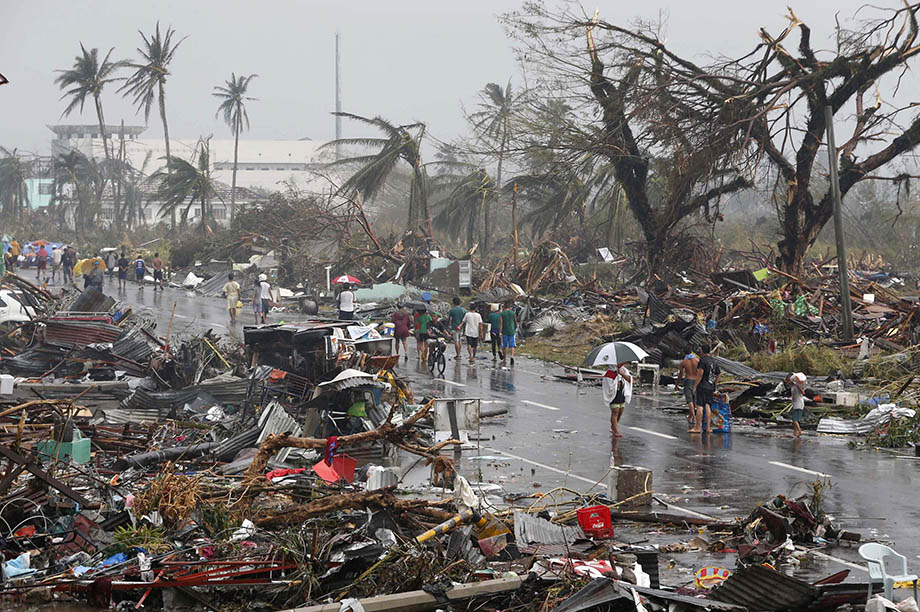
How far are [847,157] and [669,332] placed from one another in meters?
10.0

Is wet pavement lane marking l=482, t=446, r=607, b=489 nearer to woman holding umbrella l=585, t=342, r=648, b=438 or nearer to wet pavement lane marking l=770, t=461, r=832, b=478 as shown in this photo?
woman holding umbrella l=585, t=342, r=648, b=438

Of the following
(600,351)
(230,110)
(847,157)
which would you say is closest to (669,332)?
(600,351)

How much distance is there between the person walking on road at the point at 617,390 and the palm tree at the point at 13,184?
268 ft

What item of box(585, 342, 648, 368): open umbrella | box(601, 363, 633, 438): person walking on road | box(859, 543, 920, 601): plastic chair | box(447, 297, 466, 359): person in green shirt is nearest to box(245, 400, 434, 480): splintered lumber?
box(859, 543, 920, 601): plastic chair

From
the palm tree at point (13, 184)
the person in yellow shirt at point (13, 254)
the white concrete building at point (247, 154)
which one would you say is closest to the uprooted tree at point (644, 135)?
the person in yellow shirt at point (13, 254)

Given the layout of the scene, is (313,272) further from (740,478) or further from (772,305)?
(740,478)

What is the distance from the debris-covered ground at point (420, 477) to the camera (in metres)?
8.17

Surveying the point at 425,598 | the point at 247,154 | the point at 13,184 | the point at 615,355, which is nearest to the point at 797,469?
the point at 615,355

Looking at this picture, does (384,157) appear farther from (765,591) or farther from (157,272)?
(765,591)

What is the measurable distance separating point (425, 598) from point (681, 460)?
7.56 m

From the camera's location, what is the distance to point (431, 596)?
26.1ft

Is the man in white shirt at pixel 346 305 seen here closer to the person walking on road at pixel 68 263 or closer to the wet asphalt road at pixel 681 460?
the wet asphalt road at pixel 681 460

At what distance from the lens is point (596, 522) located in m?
10.3

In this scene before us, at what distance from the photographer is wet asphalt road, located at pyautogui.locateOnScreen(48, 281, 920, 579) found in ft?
38.5
